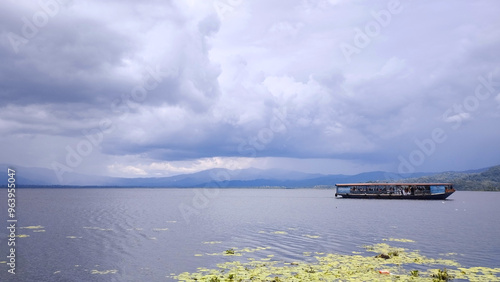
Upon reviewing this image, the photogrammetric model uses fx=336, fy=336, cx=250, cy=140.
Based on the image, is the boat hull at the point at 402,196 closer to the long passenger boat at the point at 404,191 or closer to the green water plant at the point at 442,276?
the long passenger boat at the point at 404,191

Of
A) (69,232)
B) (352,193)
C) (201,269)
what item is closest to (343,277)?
(201,269)

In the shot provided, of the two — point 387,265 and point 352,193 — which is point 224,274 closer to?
point 387,265

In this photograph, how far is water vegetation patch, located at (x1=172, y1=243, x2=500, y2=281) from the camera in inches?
1049

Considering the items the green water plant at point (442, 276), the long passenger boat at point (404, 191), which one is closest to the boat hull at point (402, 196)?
the long passenger boat at point (404, 191)

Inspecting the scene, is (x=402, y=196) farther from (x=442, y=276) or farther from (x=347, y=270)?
(x=347, y=270)

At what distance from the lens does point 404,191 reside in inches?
6368

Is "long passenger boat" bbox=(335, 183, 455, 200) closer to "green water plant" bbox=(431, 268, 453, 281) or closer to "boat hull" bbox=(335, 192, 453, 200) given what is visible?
"boat hull" bbox=(335, 192, 453, 200)

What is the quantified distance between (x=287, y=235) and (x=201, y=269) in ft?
78.8

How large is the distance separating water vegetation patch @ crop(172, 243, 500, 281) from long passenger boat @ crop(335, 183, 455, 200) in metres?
134

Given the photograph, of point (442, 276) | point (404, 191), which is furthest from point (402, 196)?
point (442, 276)

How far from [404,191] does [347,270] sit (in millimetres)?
148993

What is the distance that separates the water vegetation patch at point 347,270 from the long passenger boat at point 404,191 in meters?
134

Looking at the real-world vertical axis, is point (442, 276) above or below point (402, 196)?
above

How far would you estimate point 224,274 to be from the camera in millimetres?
27984
